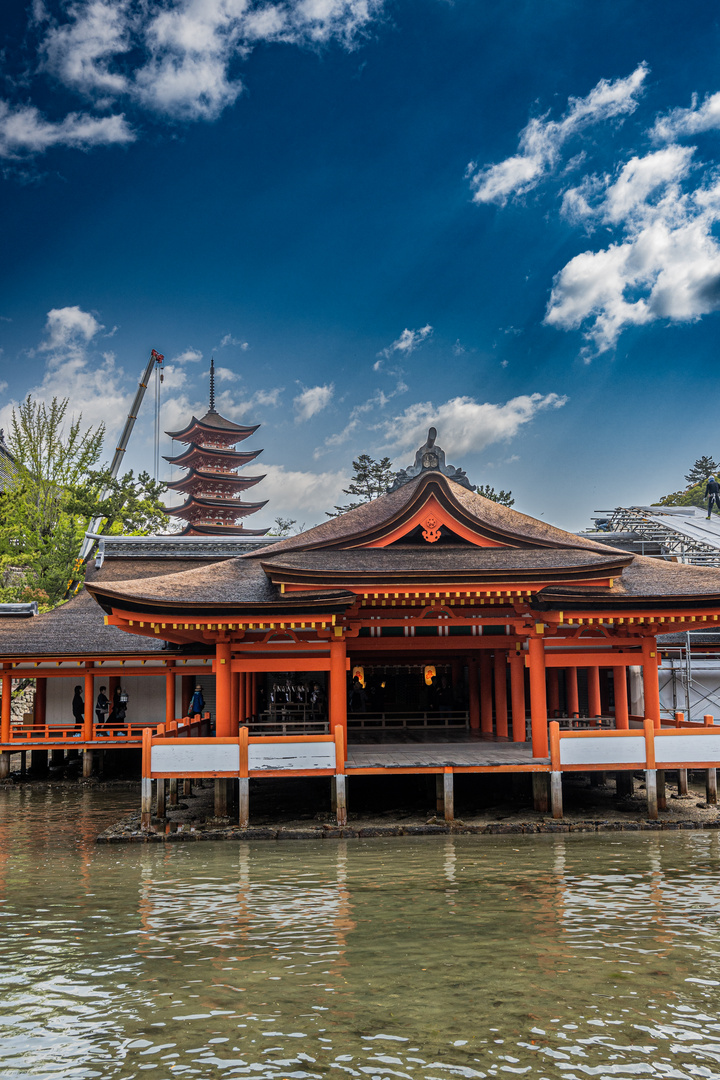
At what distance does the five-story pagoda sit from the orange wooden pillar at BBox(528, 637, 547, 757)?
1547 inches

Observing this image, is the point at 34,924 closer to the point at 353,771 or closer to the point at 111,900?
the point at 111,900

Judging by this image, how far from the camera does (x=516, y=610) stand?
18.2 m

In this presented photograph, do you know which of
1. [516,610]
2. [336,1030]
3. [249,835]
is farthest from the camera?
[516,610]

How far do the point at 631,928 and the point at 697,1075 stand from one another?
144 inches

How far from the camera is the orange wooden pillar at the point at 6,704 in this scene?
2428 cm

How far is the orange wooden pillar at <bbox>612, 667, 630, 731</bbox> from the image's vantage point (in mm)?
20438

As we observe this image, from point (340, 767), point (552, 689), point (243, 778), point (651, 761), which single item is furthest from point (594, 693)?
point (243, 778)

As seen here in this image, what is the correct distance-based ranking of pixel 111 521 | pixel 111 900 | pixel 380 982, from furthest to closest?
pixel 111 521
pixel 111 900
pixel 380 982

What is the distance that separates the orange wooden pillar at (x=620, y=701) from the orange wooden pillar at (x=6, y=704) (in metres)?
16.9

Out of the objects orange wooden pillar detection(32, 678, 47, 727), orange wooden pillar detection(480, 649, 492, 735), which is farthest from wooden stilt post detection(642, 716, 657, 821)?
orange wooden pillar detection(32, 678, 47, 727)

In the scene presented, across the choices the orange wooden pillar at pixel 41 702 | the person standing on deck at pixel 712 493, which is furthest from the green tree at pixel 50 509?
the person standing on deck at pixel 712 493

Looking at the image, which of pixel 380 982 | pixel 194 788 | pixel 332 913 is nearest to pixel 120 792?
pixel 194 788

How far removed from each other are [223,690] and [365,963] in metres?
9.07

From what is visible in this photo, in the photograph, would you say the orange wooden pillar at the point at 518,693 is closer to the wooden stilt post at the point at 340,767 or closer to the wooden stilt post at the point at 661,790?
the wooden stilt post at the point at 661,790
